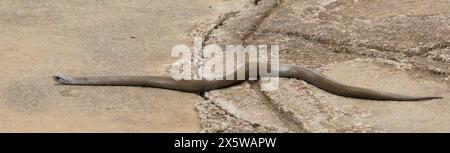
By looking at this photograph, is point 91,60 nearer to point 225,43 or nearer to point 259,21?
point 225,43

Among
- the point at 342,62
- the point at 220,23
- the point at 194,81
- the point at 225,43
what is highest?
the point at 220,23

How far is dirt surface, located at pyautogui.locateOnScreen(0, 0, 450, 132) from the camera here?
256 inches

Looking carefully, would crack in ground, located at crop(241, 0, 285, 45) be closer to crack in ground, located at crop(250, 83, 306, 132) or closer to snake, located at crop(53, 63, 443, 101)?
snake, located at crop(53, 63, 443, 101)

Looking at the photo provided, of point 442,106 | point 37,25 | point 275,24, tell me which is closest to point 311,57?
point 275,24

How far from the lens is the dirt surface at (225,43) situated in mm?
6496

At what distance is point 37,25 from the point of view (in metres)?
9.45

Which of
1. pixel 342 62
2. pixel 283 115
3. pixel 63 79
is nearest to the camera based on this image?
pixel 283 115

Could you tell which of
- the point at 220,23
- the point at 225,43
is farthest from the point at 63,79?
the point at 220,23

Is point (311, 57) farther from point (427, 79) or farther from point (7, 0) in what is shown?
point (7, 0)

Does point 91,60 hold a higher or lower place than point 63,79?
higher

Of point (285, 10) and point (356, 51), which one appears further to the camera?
point (285, 10)

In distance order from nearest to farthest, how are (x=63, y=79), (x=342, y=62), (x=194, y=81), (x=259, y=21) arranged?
(x=194, y=81)
(x=63, y=79)
(x=342, y=62)
(x=259, y=21)

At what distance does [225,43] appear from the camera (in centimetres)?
882
